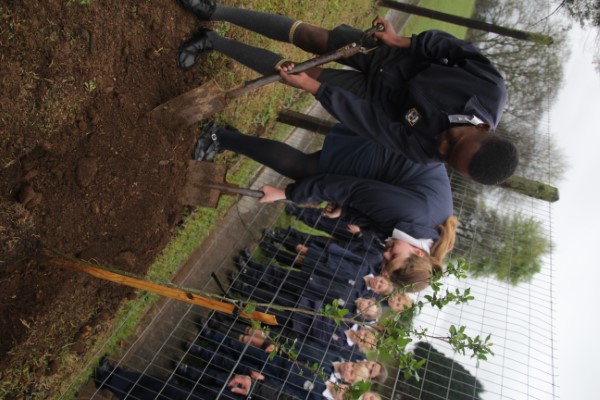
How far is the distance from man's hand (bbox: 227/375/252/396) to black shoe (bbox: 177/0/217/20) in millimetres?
2618

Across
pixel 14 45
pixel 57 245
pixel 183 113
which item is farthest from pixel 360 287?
pixel 14 45

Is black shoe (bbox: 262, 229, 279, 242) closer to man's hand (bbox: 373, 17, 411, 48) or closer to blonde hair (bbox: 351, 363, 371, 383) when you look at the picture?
blonde hair (bbox: 351, 363, 371, 383)

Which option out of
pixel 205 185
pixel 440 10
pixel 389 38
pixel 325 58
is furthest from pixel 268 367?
pixel 440 10

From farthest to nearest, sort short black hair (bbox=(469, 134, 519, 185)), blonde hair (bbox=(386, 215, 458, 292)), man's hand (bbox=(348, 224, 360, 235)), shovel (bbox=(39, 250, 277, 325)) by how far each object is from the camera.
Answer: man's hand (bbox=(348, 224, 360, 235)) → blonde hair (bbox=(386, 215, 458, 292)) → shovel (bbox=(39, 250, 277, 325)) → short black hair (bbox=(469, 134, 519, 185))

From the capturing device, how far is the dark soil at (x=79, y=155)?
1.73m

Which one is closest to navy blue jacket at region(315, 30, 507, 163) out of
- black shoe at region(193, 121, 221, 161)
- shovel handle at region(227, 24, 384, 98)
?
shovel handle at region(227, 24, 384, 98)

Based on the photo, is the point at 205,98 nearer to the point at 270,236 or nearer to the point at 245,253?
the point at 245,253

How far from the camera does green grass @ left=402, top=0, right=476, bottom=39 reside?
26.2 ft

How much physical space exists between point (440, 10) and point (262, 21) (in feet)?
27.1

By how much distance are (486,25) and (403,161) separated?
4.00 meters

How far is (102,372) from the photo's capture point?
297 cm

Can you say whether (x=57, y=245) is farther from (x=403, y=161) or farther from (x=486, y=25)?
(x=486, y=25)

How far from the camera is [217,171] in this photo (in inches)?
103

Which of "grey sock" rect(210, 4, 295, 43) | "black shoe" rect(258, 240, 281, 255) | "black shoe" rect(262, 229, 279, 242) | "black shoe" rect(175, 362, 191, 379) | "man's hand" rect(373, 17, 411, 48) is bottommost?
"black shoe" rect(175, 362, 191, 379)
